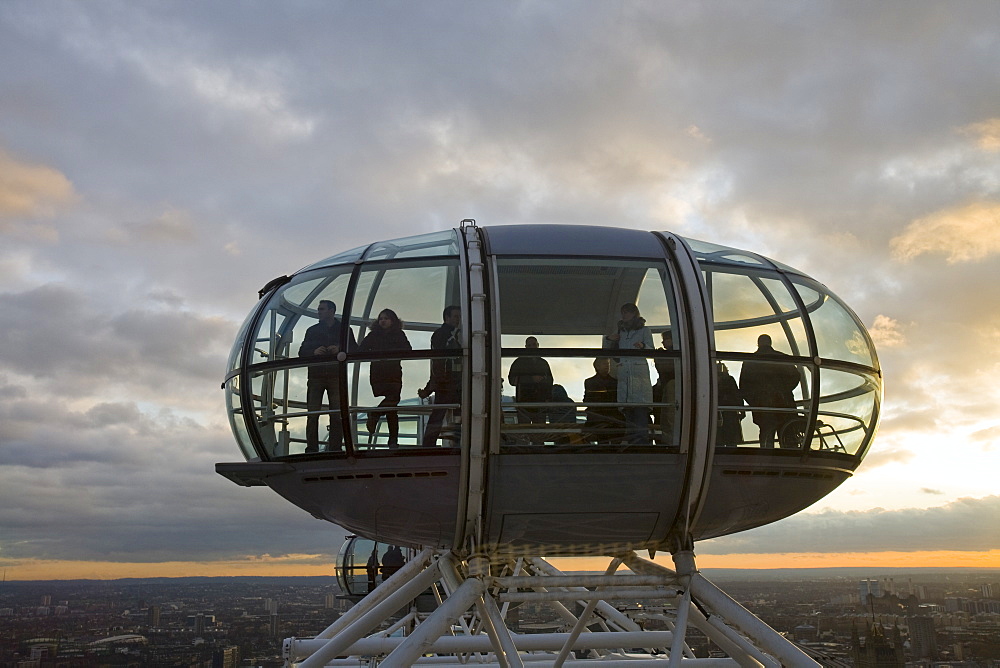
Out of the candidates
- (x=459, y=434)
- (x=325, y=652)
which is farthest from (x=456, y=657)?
(x=459, y=434)

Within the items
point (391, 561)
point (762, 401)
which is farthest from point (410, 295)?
point (391, 561)

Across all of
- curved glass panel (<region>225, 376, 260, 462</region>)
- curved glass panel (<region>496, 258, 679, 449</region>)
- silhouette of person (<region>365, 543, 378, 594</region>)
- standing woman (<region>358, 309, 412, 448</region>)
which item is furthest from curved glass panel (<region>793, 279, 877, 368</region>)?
silhouette of person (<region>365, 543, 378, 594</region>)

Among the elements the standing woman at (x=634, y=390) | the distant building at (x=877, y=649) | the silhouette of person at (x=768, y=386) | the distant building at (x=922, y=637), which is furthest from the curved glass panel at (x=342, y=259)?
the distant building at (x=922, y=637)

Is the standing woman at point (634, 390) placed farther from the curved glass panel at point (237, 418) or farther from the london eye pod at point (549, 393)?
the curved glass panel at point (237, 418)

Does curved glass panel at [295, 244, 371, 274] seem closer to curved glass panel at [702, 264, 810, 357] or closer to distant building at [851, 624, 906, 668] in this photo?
curved glass panel at [702, 264, 810, 357]

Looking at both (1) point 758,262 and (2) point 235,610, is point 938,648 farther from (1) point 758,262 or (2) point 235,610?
(2) point 235,610

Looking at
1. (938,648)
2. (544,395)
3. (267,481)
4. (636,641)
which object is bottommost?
(938,648)

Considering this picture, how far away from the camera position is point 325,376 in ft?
27.2

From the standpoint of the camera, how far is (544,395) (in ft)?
26.5

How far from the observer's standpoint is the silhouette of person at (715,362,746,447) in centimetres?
838

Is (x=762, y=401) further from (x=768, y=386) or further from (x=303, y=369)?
(x=303, y=369)

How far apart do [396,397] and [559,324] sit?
6.30 feet

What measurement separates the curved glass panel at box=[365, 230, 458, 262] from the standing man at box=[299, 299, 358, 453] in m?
0.87

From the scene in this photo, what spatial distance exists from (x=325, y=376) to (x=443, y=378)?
110 cm
